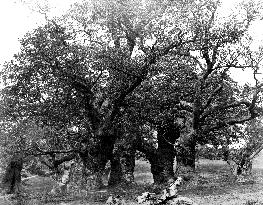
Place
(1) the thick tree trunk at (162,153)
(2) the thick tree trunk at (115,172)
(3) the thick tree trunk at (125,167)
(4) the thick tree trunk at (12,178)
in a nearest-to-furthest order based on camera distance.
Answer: (1) the thick tree trunk at (162,153) → (3) the thick tree trunk at (125,167) → (4) the thick tree trunk at (12,178) → (2) the thick tree trunk at (115,172)

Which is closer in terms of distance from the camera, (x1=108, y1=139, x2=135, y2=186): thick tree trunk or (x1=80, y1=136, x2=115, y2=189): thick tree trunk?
(x1=80, y1=136, x2=115, y2=189): thick tree trunk

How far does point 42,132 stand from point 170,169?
12.6 meters

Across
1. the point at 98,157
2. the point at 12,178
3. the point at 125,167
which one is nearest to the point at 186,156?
the point at 98,157

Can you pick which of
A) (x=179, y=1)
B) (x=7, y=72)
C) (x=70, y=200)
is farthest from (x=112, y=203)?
(x=179, y=1)

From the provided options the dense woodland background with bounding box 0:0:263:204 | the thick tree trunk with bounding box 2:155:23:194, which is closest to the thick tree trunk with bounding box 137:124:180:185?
the dense woodland background with bounding box 0:0:263:204

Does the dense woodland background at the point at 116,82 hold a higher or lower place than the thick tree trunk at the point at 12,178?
higher

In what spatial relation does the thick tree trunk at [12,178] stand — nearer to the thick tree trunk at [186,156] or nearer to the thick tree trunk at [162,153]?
the thick tree trunk at [162,153]

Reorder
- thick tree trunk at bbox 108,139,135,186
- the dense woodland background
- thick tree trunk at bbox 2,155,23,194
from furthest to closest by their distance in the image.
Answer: thick tree trunk at bbox 2,155,23,194
thick tree trunk at bbox 108,139,135,186
the dense woodland background

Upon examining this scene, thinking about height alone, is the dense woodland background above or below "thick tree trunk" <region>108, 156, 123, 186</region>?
above

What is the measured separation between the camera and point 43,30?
28031 mm

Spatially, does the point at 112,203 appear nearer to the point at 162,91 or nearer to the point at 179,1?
the point at 162,91

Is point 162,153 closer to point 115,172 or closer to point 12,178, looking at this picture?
point 115,172

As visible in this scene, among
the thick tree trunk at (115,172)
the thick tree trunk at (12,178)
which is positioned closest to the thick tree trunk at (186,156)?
the thick tree trunk at (115,172)

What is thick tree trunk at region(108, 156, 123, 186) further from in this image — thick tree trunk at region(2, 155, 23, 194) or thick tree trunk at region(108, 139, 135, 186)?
thick tree trunk at region(2, 155, 23, 194)
